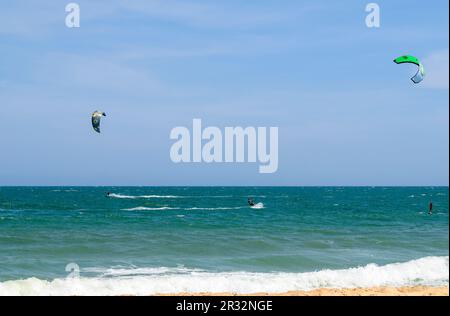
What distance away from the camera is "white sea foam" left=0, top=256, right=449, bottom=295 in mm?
16984

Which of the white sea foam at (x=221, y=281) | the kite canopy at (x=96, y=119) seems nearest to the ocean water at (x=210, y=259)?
the white sea foam at (x=221, y=281)

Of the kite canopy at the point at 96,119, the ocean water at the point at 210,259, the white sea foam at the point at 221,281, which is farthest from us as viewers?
the kite canopy at the point at 96,119

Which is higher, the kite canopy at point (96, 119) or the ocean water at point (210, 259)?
the kite canopy at point (96, 119)

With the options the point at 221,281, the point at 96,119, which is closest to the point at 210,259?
the point at 221,281

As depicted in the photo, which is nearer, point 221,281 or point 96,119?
point 221,281

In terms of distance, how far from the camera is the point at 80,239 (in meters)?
30.5

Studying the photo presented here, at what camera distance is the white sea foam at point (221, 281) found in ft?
55.7

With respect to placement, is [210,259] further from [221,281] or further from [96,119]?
[96,119]

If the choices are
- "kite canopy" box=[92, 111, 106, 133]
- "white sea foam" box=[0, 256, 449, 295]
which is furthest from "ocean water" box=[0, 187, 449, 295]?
"kite canopy" box=[92, 111, 106, 133]

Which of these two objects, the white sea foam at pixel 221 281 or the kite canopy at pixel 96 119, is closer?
the white sea foam at pixel 221 281

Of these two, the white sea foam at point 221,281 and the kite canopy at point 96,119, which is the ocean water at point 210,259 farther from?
the kite canopy at point 96,119

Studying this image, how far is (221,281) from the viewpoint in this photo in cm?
1808

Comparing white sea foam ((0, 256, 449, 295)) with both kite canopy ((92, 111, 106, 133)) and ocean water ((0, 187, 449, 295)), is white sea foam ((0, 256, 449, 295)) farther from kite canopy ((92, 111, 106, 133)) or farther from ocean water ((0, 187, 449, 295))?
kite canopy ((92, 111, 106, 133))
